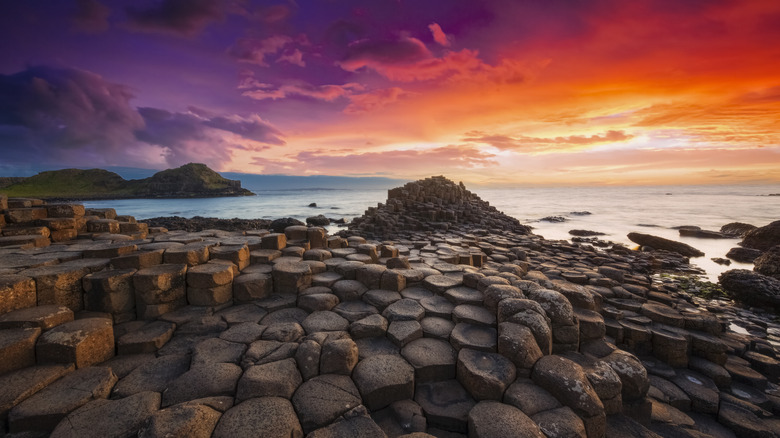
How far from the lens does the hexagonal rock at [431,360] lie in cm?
311

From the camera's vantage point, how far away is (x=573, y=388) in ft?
9.14

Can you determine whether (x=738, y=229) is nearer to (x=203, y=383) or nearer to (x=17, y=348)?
(x=203, y=383)

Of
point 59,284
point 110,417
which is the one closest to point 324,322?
point 110,417

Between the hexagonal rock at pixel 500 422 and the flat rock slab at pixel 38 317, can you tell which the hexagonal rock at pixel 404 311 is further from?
the flat rock slab at pixel 38 317

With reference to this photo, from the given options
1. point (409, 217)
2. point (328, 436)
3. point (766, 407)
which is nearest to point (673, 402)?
point (766, 407)

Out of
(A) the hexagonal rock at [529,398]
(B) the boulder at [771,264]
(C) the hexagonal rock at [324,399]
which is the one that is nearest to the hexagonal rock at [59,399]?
(C) the hexagonal rock at [324,399]

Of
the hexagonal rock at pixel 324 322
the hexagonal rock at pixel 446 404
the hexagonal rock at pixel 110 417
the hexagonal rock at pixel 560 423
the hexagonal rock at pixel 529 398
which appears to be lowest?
the hexagonal rock at pixel 446 404

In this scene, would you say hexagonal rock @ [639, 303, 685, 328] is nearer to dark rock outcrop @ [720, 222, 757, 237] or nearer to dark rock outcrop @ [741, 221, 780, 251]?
dark rock outcrop @ [741, 221, 780, 251]

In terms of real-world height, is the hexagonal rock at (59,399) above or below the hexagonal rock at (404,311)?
below

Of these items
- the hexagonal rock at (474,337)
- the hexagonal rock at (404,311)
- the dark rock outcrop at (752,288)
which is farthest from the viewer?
the dark rock outcrop at (752,288)

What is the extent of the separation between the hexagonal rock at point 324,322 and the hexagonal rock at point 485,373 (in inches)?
61.3

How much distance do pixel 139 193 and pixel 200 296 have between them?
292 ft

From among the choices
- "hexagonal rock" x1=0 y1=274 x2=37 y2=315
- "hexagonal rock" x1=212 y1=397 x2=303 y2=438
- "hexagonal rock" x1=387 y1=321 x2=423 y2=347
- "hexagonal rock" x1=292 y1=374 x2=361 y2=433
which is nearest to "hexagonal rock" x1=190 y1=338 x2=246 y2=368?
"hexagonal rock" x1=212 y1=397 x2=303 y2=438

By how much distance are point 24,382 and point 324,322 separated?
2.70m
